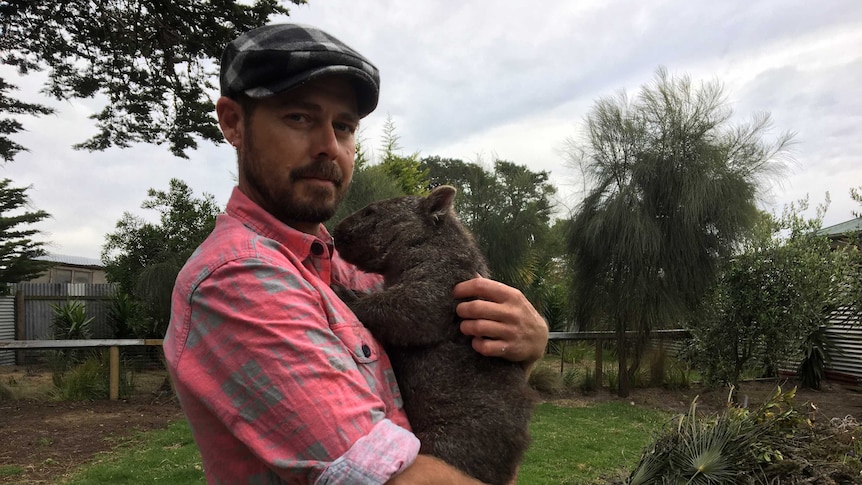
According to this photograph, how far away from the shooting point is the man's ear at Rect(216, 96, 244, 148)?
6.26 feet

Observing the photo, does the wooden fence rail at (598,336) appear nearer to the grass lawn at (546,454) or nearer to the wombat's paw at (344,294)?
the grass lawn at (546,454)

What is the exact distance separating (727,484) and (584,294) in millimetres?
11521

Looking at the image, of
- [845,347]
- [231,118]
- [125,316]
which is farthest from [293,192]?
[845,347]

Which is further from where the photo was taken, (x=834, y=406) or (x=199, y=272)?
(x=834, y=406)

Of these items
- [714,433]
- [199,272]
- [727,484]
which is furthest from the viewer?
[714,433]


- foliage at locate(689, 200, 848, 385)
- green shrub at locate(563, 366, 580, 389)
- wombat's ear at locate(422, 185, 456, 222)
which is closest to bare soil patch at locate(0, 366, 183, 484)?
wombat's ear at locate(422, 185, 456, 222)

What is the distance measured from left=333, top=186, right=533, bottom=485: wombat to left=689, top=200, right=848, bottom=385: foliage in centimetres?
1333

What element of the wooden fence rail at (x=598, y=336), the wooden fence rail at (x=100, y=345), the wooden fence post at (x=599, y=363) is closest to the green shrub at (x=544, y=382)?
the wooden fence rail at (x=598, y=336)

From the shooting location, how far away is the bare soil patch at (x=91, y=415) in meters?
8.47

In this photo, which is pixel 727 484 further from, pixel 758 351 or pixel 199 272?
pixel 758 351

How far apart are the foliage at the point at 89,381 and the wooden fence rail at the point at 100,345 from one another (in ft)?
0.58

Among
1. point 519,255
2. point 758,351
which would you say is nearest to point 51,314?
point 519,255

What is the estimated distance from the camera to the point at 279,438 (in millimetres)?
1234

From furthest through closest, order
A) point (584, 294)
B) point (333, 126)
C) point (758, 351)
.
Result: point (584, 294) → point (758, 351) → point (333, 126)
